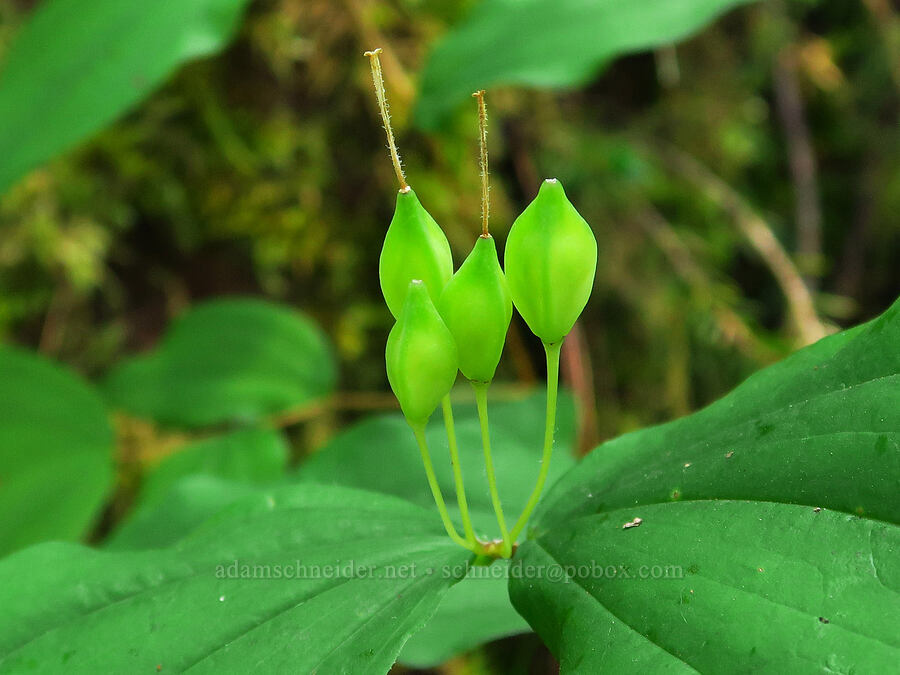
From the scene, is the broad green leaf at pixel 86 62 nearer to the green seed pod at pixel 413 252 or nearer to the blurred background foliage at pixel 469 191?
the blurred background foliage at pixel 469 191

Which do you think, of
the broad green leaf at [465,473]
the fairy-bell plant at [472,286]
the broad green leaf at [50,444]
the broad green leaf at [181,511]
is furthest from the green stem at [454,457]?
the broad green leaf at [50,444]

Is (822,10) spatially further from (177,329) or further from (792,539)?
(792,539)

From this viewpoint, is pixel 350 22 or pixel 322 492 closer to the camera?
pixel 322 492

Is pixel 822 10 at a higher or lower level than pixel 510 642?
higher

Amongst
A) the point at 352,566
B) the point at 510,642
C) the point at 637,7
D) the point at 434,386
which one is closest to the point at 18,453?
the point at 510,642

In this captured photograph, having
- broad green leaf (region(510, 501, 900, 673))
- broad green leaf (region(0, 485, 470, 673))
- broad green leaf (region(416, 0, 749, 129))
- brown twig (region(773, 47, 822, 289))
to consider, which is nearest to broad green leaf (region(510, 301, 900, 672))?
broad green leaf (region(510, 501, 900, 673))

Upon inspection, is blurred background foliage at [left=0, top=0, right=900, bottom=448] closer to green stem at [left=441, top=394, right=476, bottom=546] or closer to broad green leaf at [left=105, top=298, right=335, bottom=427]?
broad green leaf at [left=105, top=298, right=335, bottom=427]

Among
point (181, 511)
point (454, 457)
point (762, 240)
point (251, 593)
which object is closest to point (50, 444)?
→ point (181, 511)
